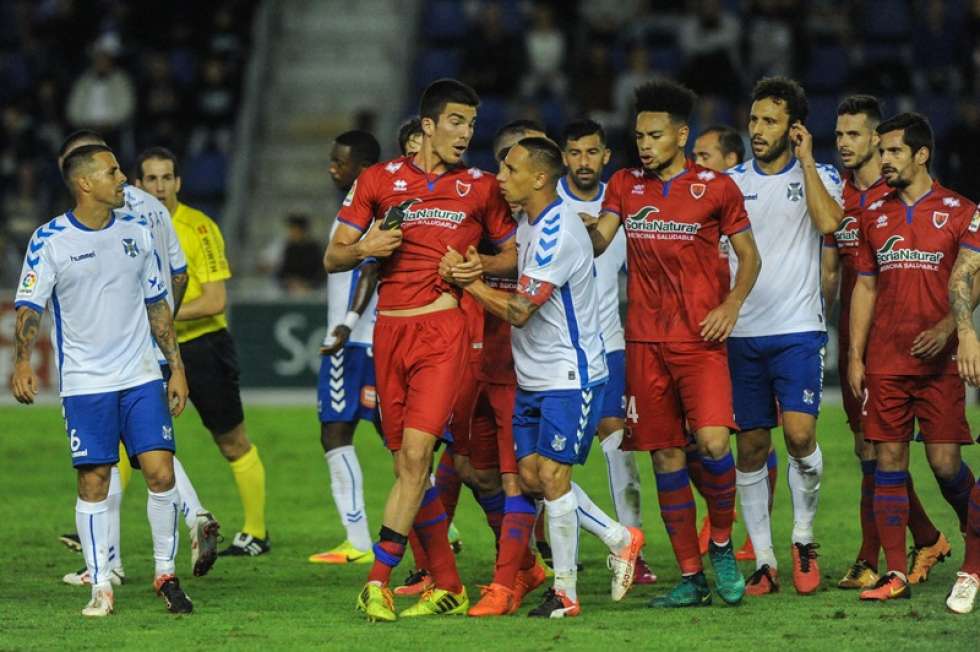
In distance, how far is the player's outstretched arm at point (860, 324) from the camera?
32.7ft

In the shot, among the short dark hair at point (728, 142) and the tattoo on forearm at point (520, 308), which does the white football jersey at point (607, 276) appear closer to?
the short dark hair at point (728, 142)

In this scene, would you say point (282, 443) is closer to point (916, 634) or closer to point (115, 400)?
point (115, 400)

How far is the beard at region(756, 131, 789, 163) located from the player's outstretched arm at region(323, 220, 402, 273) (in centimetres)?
220

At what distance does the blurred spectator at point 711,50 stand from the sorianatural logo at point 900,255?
11.5 meters

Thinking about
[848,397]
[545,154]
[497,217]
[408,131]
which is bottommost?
[848,397]

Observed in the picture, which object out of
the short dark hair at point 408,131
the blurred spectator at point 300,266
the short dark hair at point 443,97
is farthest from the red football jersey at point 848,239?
the blurred spectator at point 300,266

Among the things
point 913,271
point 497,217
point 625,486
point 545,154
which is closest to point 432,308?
point 497,217

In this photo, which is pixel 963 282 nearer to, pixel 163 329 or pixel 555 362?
pixel 555 362

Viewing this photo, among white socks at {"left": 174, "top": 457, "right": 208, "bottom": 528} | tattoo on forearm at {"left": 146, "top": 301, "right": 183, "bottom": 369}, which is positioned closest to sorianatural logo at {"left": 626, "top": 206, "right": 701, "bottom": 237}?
tattoo on forearm at {"left": 146, "top": 301, "right": 183, "bottom": 369}

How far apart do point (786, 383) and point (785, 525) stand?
9.14 feet

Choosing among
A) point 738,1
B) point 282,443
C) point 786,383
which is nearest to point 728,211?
point 786,383

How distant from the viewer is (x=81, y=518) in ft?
31.5

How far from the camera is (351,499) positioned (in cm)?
1184

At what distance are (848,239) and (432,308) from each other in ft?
8.36
